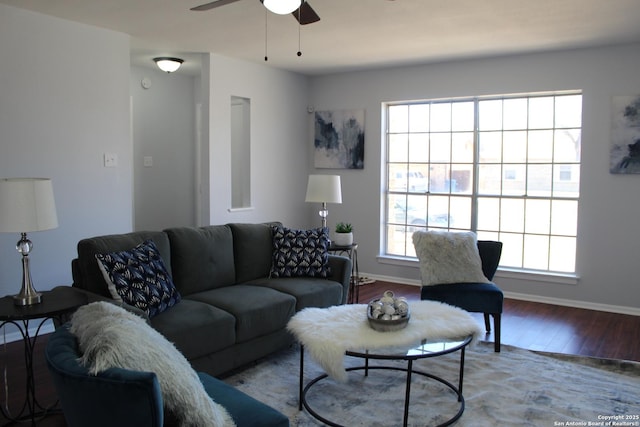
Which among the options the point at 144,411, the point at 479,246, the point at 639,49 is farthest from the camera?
the point at 639,49

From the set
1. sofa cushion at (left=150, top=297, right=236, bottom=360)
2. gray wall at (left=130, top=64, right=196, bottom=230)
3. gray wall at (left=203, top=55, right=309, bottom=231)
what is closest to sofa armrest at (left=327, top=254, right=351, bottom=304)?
sofa cushion at (left=150, top=297, right=236, bottom=360)

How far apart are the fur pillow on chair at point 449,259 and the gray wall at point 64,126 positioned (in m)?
2.68

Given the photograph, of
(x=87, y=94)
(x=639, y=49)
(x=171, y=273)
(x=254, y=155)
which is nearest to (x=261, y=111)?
(x=254, y=155)

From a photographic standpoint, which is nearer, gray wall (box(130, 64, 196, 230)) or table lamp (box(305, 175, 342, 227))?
table lamp (box(305, 175, 342, 227))

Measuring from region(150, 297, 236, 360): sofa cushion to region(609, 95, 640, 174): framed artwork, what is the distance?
390 cm

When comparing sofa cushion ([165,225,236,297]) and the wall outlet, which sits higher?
the wall outlet

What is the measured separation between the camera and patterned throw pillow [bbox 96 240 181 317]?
290cm

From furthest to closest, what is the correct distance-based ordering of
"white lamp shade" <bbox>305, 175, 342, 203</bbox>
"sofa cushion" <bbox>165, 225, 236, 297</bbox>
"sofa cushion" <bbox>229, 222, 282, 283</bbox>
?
"white lamp shade" <bbox>305, 175, 342, 203</bbox> < "sofa cushion" <bbox>229, 222, 282, 283</bbox> < "sofa cushion" <bbox>165, 225, 236, 297</bbox>

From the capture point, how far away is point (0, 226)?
8.43 ft

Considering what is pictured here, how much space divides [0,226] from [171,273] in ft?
3.86

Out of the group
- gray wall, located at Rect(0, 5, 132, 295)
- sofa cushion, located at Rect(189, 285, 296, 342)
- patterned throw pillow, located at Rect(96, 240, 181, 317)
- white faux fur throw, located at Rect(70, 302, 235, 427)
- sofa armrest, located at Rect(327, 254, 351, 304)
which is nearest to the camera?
white faux fur throw, located at Rect(70, 302, 235, 427)

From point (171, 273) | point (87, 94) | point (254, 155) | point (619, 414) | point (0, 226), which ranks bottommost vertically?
point (619, 414)

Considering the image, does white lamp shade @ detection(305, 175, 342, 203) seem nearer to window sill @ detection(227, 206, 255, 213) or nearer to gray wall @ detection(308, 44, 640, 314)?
window sill @ detection(227, 206, 255, 213)

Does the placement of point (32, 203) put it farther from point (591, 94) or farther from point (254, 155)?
point (591, 94)
